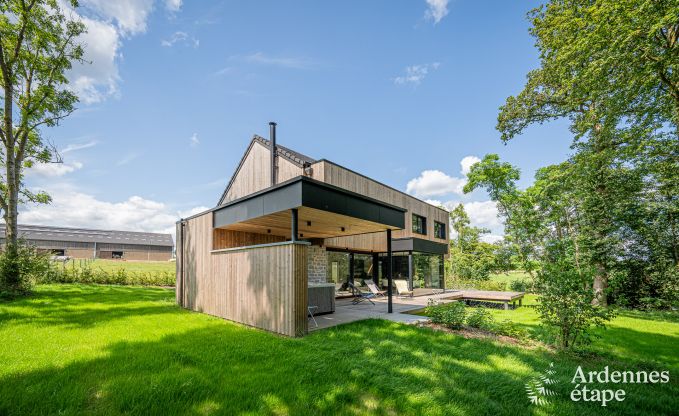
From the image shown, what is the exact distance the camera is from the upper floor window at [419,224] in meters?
18.2

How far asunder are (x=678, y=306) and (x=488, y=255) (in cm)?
1581

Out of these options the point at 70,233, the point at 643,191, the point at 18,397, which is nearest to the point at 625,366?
the point at 18,397

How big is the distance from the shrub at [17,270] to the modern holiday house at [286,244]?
19.1 feet

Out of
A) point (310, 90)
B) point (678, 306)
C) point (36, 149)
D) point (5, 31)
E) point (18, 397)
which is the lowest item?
point (678, 306)

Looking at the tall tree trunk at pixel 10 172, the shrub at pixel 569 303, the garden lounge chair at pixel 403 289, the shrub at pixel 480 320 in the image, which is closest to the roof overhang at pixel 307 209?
the shrub at pixel 480 320

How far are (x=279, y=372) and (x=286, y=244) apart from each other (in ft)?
8.45

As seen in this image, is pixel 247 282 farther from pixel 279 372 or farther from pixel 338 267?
pixel 338 267

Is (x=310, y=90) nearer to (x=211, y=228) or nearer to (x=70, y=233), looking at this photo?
(x=211, y=228)

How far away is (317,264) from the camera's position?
1302cm

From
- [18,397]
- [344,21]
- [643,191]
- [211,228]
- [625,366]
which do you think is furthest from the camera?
[643,191]

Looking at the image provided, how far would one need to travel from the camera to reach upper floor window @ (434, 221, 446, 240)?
2049cm

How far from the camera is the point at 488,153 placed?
24688mm

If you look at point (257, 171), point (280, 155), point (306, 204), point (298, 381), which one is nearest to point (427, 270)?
point (280, 155)

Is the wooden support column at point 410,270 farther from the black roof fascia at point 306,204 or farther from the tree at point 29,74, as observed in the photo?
the tree at point 29,74
